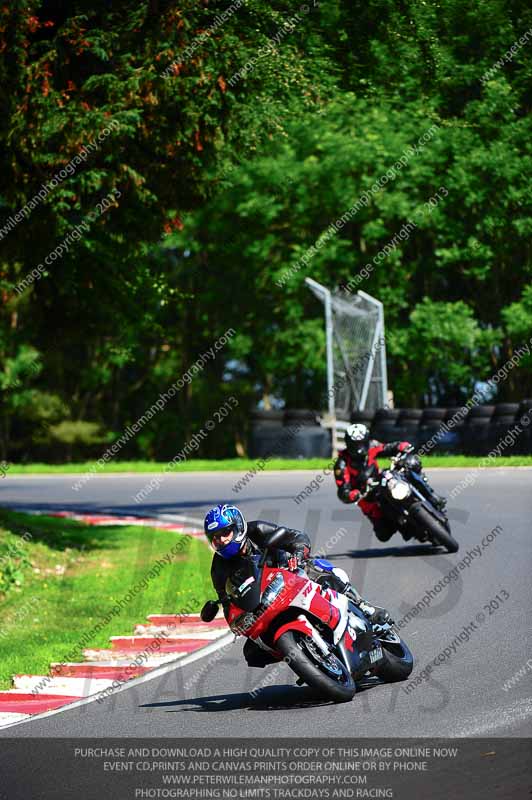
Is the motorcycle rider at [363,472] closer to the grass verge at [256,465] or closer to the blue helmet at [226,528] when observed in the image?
the blue helmet at [226,528]

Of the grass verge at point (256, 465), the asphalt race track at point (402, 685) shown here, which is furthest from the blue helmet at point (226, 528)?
the grass verge at point (256, 465)

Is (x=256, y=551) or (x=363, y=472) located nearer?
(x=256, y=551)

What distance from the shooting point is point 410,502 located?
550 inches

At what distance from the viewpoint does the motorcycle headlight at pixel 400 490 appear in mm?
13945

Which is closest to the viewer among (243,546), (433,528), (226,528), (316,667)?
(316,667)

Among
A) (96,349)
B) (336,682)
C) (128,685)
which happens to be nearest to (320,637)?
(336,682)

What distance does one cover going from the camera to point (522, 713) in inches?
281

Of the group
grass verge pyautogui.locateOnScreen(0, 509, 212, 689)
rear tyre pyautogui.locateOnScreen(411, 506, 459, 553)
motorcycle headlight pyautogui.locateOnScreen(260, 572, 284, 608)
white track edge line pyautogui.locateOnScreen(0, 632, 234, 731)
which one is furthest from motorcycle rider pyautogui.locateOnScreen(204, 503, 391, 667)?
rear tyre pyautogui.locateOnScreen(411, 506, 459, 553)

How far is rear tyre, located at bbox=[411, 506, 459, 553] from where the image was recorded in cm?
1388

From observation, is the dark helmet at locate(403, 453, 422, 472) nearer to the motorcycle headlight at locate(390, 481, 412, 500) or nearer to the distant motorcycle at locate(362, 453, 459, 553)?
the distant motorcycle at locate(362, 453, 459, 553)

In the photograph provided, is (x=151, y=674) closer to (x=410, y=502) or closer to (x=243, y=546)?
Answer: (x=243, y=546)

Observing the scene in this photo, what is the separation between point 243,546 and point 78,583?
23.0ft

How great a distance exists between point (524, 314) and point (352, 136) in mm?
8274

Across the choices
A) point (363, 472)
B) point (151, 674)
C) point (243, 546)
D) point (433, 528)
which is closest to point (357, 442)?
point (363, 472)
